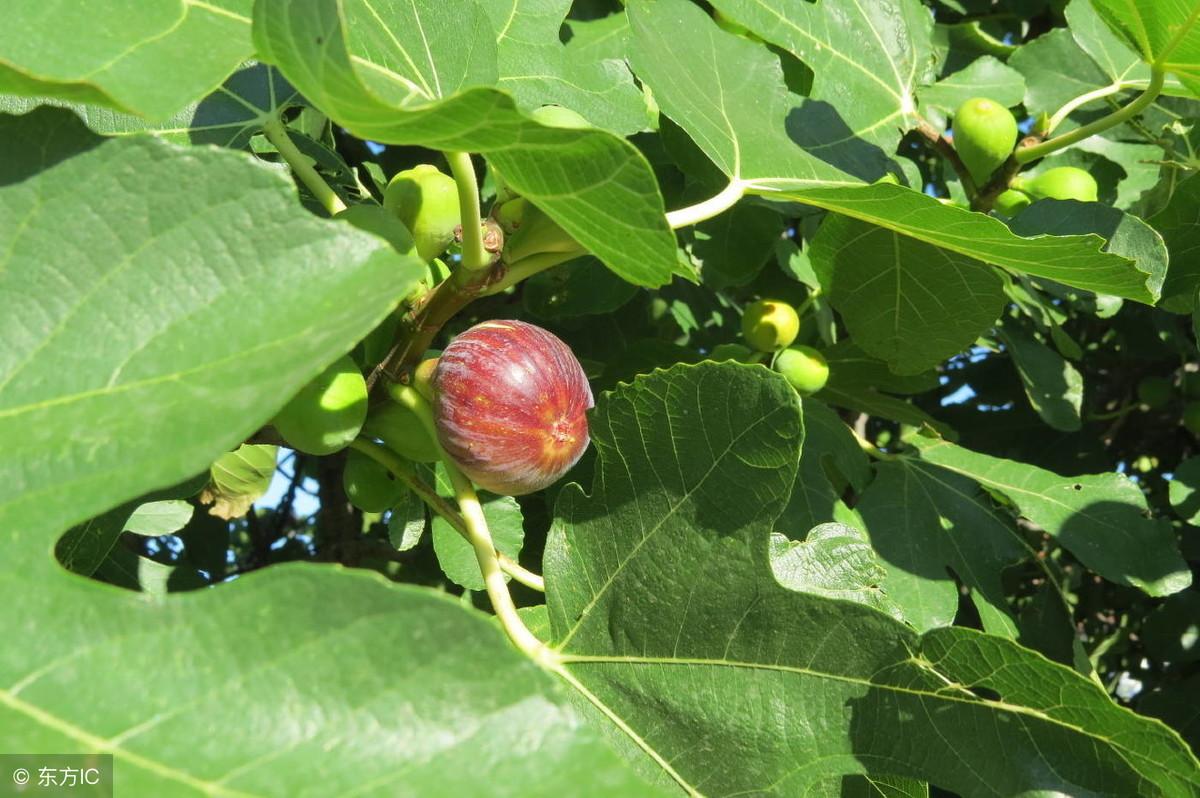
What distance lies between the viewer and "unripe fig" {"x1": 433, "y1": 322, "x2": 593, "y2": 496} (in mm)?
1140

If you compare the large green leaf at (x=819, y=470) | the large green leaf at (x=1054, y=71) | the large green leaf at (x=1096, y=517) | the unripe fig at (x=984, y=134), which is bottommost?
the large green leaf at (x=1096, y=517)

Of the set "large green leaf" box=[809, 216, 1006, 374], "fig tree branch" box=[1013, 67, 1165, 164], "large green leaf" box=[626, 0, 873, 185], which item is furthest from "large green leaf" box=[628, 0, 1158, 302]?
"fig tree branch" box=[1013, 67, 1165, 164]

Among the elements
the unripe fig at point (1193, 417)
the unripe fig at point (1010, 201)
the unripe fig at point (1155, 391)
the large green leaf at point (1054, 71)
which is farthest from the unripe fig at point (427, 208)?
the unripe fig at point (1155, 391)

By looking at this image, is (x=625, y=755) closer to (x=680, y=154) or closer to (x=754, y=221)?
(x=680, y=154)

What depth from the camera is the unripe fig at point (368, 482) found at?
1.41 metres

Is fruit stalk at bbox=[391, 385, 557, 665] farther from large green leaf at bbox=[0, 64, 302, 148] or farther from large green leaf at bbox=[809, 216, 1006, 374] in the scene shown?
large green leaf at bbox=[809, 216, 1006, 374]

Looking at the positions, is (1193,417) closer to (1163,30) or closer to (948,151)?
(948,151)

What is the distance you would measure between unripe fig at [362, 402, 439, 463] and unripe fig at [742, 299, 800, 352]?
2.60 feet

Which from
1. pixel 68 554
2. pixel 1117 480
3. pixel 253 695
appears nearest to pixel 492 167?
pixel 253 695

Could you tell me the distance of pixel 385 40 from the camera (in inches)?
49.3

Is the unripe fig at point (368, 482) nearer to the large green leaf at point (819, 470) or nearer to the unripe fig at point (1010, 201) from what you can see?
the large green leaf at point (819, 470)

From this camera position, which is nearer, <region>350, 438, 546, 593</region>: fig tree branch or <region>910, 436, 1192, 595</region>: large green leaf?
<region>350, 438, 546, 593</region>: fig tree branch

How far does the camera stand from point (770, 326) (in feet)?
6.21

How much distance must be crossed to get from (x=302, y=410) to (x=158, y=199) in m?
0.30
